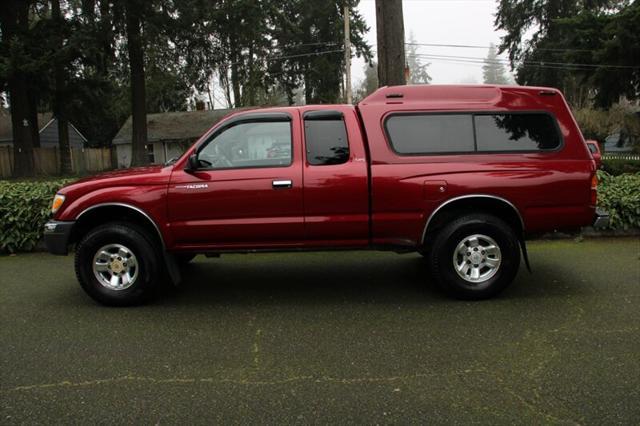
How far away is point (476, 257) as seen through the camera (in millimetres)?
5129

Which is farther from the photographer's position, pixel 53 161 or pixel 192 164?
pixel 53 161

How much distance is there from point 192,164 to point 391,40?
18.4 ft

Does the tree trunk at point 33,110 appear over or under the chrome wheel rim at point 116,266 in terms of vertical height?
over

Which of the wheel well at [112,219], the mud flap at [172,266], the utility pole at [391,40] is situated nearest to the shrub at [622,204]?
the utility pole at [391,40]

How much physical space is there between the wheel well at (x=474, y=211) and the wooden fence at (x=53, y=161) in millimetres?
25459

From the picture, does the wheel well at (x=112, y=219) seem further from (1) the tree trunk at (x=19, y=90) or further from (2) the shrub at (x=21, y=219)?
(1) the tree trunk at (x=19, y=90)

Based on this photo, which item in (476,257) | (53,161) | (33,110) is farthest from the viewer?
→ (53,161)

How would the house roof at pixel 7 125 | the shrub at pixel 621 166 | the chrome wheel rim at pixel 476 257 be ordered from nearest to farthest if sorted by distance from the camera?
1. the chrome wheel rim at pixel 476 257
2. the shrub at pixel 621 166
3. the house roof at pixel 7 125

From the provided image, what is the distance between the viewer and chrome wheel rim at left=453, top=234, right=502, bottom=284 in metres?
5.11

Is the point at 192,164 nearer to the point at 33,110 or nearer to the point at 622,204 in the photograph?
the point at 622,204

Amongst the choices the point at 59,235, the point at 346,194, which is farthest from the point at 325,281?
the point at 59,235

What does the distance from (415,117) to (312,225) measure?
1.49 m

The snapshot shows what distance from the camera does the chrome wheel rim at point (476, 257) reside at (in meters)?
5.11

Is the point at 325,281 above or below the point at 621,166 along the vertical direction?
below
